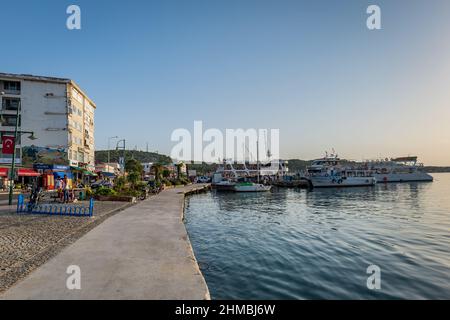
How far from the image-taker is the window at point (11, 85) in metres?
49.3

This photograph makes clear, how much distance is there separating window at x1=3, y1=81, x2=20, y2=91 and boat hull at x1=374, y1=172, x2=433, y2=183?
10962 cm

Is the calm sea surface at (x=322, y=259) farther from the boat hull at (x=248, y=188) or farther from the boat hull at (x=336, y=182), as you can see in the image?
the boat hull at (x=336, y=182)

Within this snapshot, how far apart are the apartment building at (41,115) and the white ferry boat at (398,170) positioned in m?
101

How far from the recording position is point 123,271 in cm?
747

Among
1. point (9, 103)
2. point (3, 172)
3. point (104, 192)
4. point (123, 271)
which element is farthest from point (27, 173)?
point (123, 271)

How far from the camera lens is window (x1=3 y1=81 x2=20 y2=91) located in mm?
49281

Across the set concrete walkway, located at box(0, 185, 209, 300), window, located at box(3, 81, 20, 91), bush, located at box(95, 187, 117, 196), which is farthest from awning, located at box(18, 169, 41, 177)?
concrete walkway, located at box(0, 185, 209, 300)

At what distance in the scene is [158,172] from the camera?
6159cm

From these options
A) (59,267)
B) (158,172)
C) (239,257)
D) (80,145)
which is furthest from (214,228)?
(80,145)

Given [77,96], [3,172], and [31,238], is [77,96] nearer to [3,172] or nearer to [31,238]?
[3,172]

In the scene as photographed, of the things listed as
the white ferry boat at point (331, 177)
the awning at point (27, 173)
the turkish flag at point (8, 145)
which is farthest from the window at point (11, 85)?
the white ferry boat at point (331, 177)
